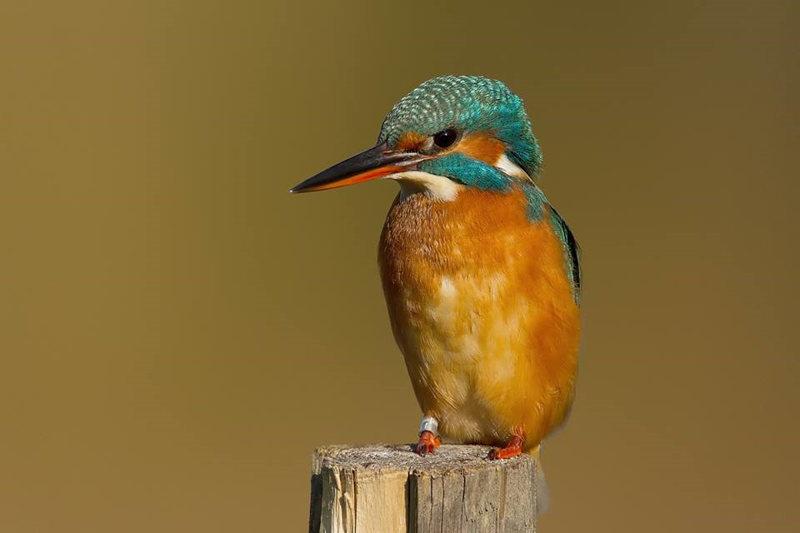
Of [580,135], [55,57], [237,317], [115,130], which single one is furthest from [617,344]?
[55,57]

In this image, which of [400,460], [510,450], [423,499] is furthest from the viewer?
[510,450]

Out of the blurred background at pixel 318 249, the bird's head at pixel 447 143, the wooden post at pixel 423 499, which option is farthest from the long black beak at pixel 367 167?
the blurred background at pixel 318 249

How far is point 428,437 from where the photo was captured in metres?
3.34

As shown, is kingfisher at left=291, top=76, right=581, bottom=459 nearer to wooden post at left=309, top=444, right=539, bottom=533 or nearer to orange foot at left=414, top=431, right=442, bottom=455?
orange foot at left=414, top=431, right=442, bottom=455

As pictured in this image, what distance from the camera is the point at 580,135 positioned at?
843 centimetres

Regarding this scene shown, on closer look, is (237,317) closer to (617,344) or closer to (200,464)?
(200,464)

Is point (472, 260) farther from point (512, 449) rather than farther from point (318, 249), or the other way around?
point (318, 249)

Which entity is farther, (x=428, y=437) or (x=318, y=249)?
(x=318, y=249)

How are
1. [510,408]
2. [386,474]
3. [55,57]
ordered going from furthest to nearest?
[55,57]
[510,408]
[386,474]

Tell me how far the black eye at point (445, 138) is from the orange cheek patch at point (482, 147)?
0.09 feet

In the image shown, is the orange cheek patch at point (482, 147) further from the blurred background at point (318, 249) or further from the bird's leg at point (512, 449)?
the blurred background at point (318, 249)

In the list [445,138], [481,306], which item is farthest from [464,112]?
[481,306]

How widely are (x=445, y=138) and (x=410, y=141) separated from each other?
11 centimetres

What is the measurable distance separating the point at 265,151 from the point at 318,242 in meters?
0.85
